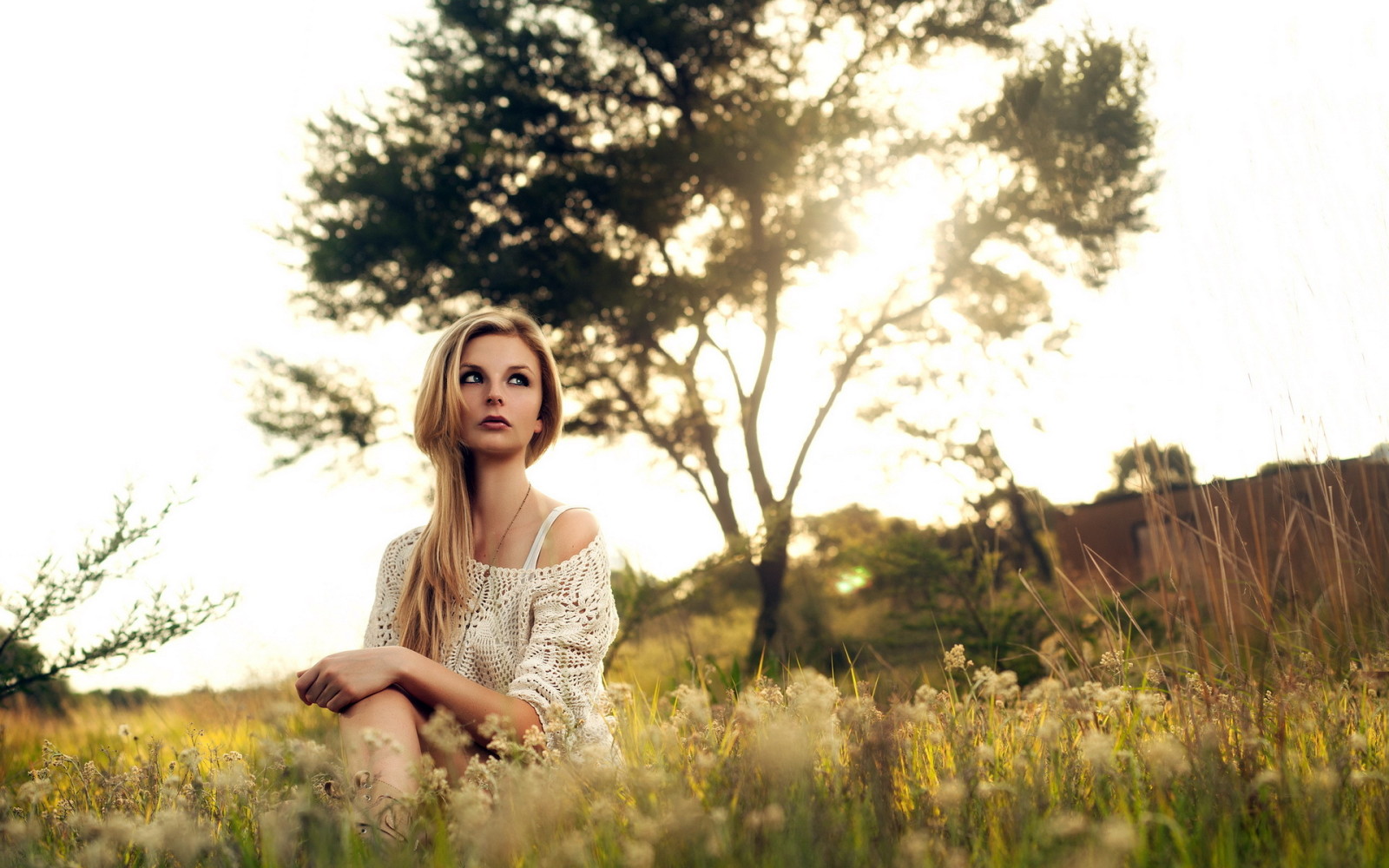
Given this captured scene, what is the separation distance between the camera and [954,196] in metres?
12.7

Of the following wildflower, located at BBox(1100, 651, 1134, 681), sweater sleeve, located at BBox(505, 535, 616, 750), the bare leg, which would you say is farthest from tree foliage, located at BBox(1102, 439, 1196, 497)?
the bare leg

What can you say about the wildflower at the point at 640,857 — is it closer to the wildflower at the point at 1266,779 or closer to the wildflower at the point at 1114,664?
the wildflower at the point at 1266,779

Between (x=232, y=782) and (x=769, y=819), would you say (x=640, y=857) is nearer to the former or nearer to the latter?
(x=769, y=819)

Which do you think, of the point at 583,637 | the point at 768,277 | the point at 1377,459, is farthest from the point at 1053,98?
the point at 768,277

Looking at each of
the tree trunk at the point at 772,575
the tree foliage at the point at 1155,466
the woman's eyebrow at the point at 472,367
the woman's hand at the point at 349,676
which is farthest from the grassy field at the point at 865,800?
the tree trunk at the point at 772,575

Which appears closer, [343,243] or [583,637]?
[583,637]

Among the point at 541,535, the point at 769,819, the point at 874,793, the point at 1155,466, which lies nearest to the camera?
the point at 769,819

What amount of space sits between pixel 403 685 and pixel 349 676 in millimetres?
128

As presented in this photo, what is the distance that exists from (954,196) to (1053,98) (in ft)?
27.2

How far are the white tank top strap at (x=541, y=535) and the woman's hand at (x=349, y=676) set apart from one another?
0.49 m

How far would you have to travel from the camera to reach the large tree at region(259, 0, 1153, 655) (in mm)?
11477

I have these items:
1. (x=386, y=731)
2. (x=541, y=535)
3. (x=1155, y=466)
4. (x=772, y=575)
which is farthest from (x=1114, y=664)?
(x=772, y=575)

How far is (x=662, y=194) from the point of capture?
1188 cm

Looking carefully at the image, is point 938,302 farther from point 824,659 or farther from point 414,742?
point 414,742
